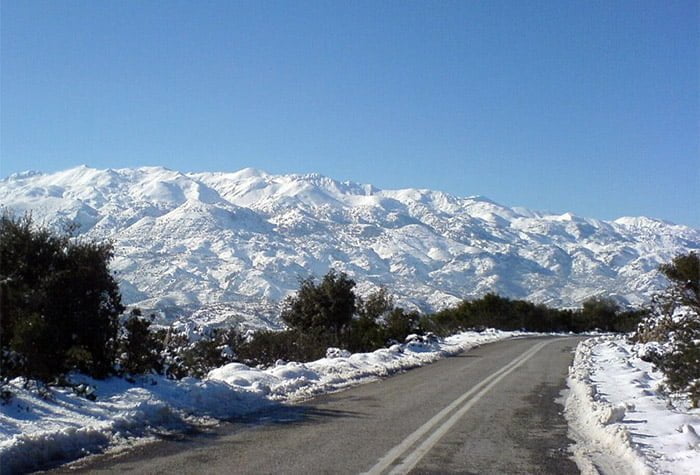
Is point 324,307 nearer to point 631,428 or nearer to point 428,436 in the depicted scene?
point 631,428

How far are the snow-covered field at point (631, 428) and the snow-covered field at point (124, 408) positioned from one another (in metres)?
5.38

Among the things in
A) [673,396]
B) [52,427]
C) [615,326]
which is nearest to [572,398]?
[673,396]

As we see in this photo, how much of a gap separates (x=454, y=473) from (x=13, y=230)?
9.44 m

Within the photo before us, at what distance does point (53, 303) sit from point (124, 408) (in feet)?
9.69

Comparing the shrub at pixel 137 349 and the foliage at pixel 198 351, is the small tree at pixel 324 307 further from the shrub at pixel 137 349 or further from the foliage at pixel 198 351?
the shrub at pixel 137 349

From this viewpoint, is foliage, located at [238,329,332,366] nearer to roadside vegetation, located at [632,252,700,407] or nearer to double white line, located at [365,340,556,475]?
double white line, located at [365,340,556,475]

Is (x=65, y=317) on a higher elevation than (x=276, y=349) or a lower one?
higher

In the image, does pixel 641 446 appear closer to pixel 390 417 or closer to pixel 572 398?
pixel 390 417

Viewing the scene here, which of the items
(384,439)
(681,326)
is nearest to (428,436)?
(384,439)

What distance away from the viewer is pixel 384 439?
1034cm

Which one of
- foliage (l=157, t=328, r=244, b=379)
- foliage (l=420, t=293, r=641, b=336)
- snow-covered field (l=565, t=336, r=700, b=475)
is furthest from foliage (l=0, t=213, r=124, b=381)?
foliage (l=420, t=293, r=641, b=336)

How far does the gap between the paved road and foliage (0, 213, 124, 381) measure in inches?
139

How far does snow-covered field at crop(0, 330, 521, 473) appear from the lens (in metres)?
8.99

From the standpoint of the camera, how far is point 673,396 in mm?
15305
